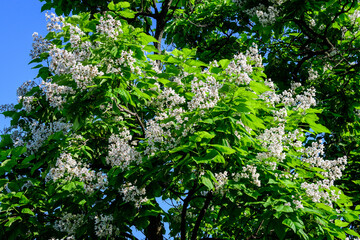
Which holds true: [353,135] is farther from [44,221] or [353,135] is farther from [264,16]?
[44,221]

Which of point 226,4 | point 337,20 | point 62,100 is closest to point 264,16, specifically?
point 337,20

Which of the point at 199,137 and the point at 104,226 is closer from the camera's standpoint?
the point at 199,137

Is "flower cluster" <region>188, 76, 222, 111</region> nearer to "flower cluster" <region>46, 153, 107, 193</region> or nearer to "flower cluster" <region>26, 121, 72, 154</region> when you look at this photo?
"flower cluster" <region>46, 153, 107, 193</region>

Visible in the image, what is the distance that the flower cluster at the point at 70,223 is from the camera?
5488 mm

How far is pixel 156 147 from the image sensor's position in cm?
471

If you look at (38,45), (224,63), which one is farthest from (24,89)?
(224,63)

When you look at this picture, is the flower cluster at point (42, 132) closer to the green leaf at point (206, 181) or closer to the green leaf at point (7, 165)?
the green leaf at point (7, 165)

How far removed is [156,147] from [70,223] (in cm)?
200

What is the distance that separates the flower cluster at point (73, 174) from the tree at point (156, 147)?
0.02 m

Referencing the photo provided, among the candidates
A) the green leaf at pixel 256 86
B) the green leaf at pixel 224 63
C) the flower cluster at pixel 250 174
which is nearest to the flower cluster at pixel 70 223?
the flower cluster at pixel 250 174

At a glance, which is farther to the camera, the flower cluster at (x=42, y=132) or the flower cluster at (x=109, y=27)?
the flower cluster at (x=42, y=132)

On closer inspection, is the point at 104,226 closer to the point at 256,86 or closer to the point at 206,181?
the point at 206,181

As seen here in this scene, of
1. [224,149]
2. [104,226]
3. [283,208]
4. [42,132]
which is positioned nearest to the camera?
[224,149]

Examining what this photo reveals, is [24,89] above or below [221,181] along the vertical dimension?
above
